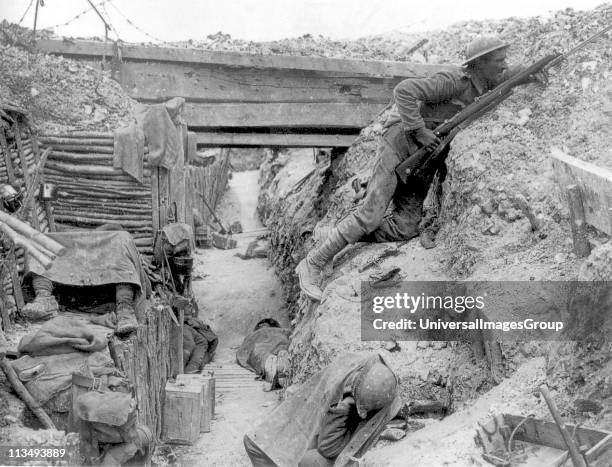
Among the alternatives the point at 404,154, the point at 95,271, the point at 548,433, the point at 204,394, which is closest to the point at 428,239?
the point at 404,154

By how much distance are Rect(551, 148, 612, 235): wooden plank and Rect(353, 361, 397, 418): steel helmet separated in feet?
5.80

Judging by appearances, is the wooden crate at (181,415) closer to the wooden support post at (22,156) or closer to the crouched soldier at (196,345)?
the crouched soldier at (196,345)

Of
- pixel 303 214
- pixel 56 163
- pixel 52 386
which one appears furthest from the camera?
pixel 303 214

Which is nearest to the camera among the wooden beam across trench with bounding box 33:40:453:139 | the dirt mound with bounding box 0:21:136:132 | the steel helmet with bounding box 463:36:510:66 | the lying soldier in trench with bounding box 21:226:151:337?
the lying soldier in trench with bounding box 21:226:151:337

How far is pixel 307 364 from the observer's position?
7.65 metres

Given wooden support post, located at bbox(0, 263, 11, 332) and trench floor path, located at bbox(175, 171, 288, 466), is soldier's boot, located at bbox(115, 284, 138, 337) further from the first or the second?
trench floor path, located at bbox(175, 171, 288, 466)

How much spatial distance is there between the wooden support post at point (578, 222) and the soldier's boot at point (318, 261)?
9.76 ft

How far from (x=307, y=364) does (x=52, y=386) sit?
290cm

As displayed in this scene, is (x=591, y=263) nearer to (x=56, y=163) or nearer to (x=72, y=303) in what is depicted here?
(x=72, y=303)

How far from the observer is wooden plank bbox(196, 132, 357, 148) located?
10742 mm

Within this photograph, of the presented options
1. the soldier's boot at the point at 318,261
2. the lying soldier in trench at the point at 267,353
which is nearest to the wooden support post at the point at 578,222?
the soldier's boot at the point at 318,261

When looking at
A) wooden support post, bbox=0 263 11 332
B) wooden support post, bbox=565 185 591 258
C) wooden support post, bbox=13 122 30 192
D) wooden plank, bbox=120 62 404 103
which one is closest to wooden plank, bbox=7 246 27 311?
wooden support post, bbox=0 263 11 332

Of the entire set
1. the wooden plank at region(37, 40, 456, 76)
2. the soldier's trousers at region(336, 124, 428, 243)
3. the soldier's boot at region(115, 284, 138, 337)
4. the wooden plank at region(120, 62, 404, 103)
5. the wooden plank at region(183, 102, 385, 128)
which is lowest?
the soldier's boot at region(115, 284, 138, 337)

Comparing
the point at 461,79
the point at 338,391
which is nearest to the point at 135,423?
the point at 338,391
